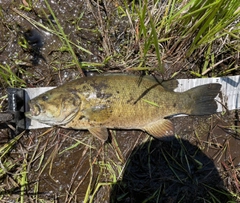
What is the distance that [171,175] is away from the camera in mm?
3354

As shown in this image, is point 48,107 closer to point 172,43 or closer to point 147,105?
point 147,105

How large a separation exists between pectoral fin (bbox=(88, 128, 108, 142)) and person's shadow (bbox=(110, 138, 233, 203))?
1.68ft

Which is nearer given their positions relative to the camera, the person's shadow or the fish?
Result: the fish

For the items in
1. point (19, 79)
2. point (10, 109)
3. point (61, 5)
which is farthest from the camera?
point (61, 5)

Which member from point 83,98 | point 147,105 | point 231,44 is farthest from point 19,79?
point 231,44

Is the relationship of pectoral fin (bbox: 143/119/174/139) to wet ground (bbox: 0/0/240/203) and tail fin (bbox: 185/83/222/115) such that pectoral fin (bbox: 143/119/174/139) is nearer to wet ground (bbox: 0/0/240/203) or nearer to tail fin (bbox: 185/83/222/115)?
wet ground (bbox: 0/0/240/203)

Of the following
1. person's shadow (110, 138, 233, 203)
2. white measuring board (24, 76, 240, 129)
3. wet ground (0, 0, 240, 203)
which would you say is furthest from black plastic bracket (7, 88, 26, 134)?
white measuring board (24, 76, 240, 129)

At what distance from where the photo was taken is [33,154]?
123 inches

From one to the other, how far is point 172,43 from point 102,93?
1119 millimetres

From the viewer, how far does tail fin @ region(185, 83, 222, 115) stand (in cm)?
315

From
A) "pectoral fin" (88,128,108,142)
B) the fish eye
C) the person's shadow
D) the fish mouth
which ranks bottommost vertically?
the person's shadow

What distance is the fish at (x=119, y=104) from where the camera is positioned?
2880 millimetres

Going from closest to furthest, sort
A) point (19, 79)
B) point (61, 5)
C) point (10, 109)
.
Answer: point (10, 109) < point (19, 79) < point (61, 5)

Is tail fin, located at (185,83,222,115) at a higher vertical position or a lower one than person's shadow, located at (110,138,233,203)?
higher
